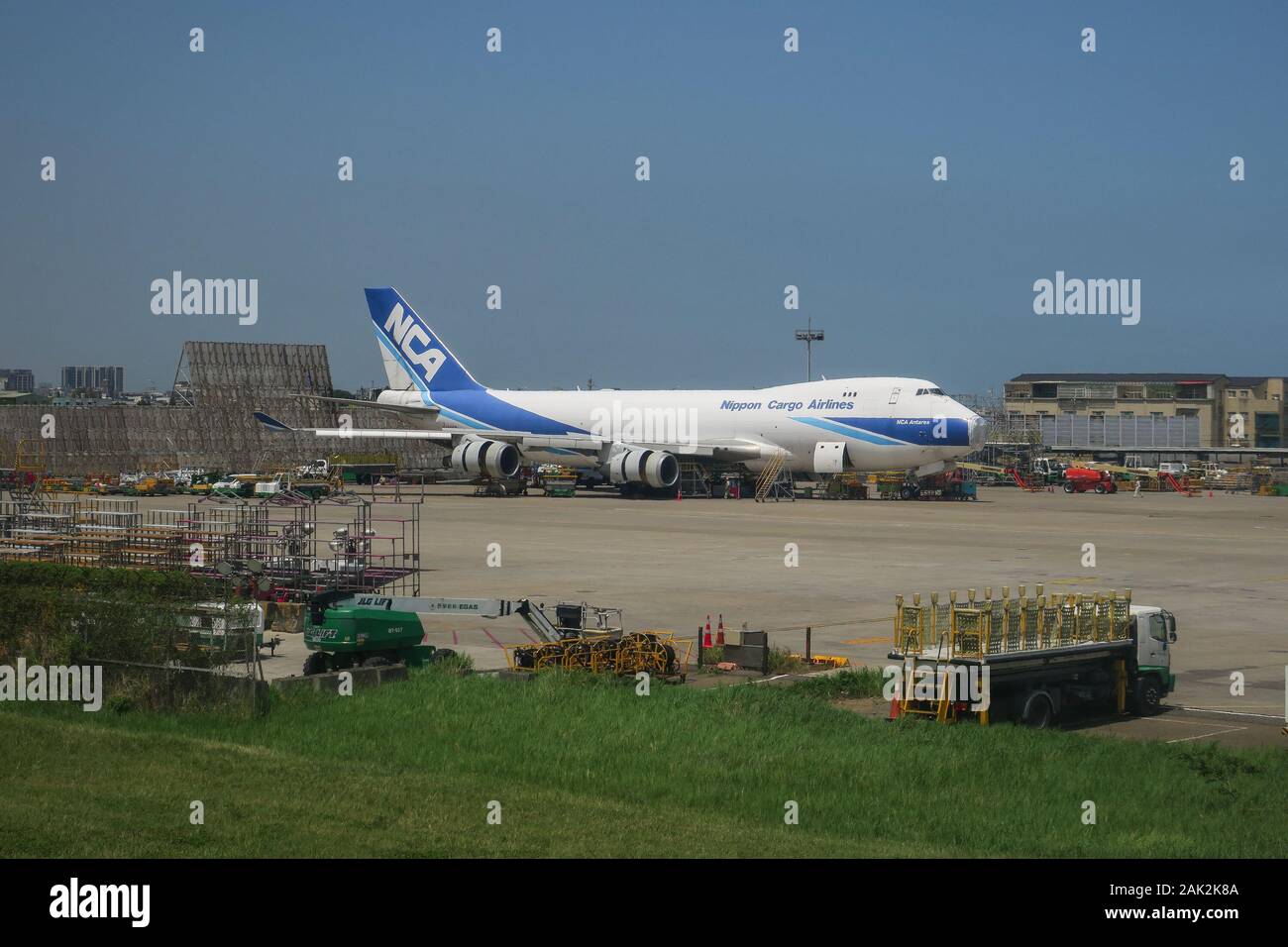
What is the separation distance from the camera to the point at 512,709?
17953mm

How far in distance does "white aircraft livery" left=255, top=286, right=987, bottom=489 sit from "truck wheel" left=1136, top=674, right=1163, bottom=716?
4979cm

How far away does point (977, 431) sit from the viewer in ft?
225

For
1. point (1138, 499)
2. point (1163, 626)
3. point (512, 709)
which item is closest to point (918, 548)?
point (1163, 626)

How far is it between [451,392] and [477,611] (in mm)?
66545

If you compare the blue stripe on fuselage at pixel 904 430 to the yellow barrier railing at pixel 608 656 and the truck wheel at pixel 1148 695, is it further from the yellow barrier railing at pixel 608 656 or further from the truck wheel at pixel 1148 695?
the truck wheel at pixel 1148 695

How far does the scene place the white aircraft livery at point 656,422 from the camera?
69.8 meters

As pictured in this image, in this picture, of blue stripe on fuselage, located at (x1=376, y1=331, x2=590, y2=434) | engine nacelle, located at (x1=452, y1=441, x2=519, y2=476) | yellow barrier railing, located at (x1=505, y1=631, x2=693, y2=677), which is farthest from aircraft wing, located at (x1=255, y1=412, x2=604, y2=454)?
yellow barrier railing, located at (x1=505, y1=631, x2=693, y2=677)

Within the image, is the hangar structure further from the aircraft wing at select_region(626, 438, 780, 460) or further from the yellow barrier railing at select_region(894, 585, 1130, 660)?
the yellow barrier railing at select_region(894, 585, 1130, 660)

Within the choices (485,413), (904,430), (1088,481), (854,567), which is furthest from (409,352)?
(854,567)

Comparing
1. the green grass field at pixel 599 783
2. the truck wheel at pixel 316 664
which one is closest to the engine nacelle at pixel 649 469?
the truck wheel at pixel 316 664

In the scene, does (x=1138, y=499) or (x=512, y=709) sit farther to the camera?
(x=1138, y=499)

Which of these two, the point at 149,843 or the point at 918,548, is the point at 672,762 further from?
the point at 918,548

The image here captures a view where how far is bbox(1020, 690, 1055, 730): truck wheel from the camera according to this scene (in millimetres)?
17781
